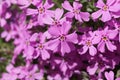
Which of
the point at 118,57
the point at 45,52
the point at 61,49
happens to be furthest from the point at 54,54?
the point at 118,57

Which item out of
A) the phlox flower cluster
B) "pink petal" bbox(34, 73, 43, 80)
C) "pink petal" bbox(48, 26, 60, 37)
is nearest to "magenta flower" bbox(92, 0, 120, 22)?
the phlox flower cluster

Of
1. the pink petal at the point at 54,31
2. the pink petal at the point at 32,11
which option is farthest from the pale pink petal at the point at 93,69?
the pink petal at the point at 32,11

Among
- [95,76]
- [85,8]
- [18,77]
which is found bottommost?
[95,76]

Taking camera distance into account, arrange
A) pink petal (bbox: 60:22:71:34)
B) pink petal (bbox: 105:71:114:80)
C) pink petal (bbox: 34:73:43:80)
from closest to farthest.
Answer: pink petal (bbox: 60:22:71:34) → pink petal (bbox: 105:71:114:80) → pink petal (bbox: 34:73:43:80)

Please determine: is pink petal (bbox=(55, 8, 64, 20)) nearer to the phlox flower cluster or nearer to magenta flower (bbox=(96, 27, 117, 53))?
the phlox flower cluster

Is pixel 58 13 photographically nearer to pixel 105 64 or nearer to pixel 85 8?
pixel 85 8

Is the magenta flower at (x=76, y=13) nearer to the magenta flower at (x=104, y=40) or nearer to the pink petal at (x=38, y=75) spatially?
the magenta flower at (x=104, y=40)

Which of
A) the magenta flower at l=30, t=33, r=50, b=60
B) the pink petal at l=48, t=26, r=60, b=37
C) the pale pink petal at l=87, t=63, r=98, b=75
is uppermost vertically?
the magenta flower at l=30, t=33, r=50, b=60

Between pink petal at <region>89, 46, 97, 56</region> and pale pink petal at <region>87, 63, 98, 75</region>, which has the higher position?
pink petal at <region>89, 46, 97, 56</region>
